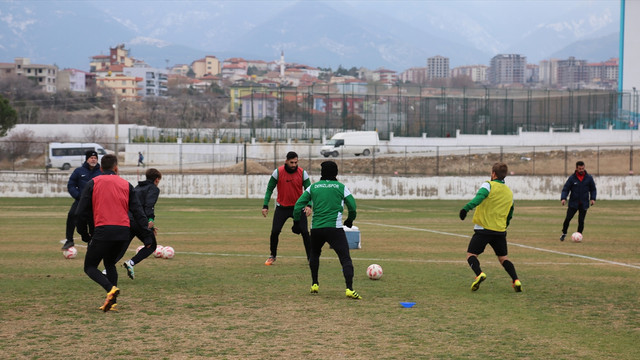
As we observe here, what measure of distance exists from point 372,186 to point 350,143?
3304 cm

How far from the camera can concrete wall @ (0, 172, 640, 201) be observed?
41375mm

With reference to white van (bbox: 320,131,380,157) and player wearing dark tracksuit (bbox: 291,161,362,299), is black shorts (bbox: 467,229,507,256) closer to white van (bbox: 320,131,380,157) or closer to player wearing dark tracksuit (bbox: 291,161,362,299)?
player wearing dark tracksuit (bbox: 291,161,362,299)

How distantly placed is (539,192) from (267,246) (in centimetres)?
2694

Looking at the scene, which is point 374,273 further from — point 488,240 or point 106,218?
point 106,218

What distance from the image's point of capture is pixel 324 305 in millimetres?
Answer: 10812

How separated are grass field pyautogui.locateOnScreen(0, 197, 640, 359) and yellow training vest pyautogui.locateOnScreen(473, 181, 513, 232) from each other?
1094 millimetres

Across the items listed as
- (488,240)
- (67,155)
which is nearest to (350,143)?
(67,155)

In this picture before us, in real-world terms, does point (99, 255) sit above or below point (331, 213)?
below

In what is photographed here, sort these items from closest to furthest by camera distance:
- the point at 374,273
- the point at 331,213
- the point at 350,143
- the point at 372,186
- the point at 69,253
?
the point at 331,213, the point at 374,273, the point at 69,253, the point at 372,186, the point at 350,143

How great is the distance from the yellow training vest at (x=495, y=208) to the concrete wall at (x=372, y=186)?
30.0m

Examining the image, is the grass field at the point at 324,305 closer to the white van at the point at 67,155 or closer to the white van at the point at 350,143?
the white van at the point at 67,155

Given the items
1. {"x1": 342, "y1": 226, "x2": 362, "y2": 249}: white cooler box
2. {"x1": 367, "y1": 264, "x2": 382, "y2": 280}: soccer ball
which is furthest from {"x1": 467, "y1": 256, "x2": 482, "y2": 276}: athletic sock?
{"x1": 342, "y1": 226, "x2": 362, "y2": 249}: white cooler box

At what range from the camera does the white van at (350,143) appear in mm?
71250

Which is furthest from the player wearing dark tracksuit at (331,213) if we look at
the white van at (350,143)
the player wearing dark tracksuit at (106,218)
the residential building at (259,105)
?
the residential building at (259,105)
